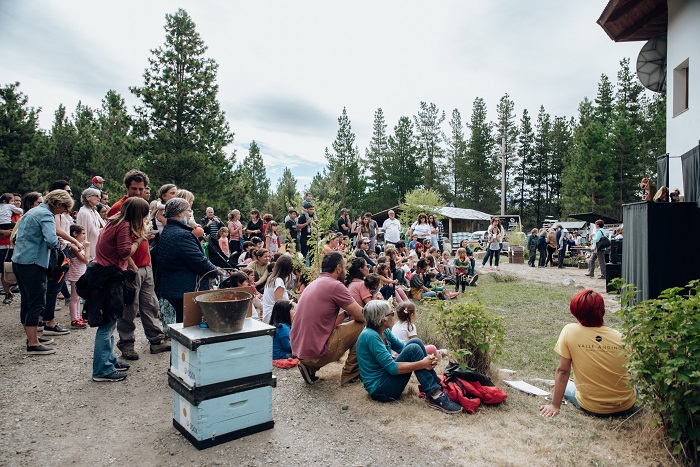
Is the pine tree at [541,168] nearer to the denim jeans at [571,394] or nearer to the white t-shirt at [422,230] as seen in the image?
the white t-shirt at [422,230]

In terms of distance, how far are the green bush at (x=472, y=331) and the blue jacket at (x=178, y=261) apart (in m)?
2.63

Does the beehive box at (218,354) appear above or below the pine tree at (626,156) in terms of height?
below

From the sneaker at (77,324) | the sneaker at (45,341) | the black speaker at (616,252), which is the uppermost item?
the black speaker at (616,252)

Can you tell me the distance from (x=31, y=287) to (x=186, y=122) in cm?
Answer: 2208

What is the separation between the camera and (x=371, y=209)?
1984 inches

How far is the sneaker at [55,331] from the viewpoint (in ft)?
19.6

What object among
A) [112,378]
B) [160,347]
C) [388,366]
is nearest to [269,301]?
[160,347]

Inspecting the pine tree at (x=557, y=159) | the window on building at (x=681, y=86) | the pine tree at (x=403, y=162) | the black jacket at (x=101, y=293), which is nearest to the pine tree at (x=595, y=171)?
the pine tree at (x=557, y=159)

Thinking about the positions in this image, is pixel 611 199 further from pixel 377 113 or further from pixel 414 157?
pixel 377 113

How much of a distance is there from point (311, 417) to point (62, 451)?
1.86 metres

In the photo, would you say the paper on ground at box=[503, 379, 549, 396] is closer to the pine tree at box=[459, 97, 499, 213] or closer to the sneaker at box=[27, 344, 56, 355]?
the sneaker at box=[27, 344, 56, 355]

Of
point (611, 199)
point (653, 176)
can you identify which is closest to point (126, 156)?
point (611, 199)

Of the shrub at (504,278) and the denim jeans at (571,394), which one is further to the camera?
the shrub at (504,278)

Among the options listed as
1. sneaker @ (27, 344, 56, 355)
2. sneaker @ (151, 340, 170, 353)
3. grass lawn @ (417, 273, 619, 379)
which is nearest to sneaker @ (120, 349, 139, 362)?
sneaker @ (151, 340, 170, 353)
